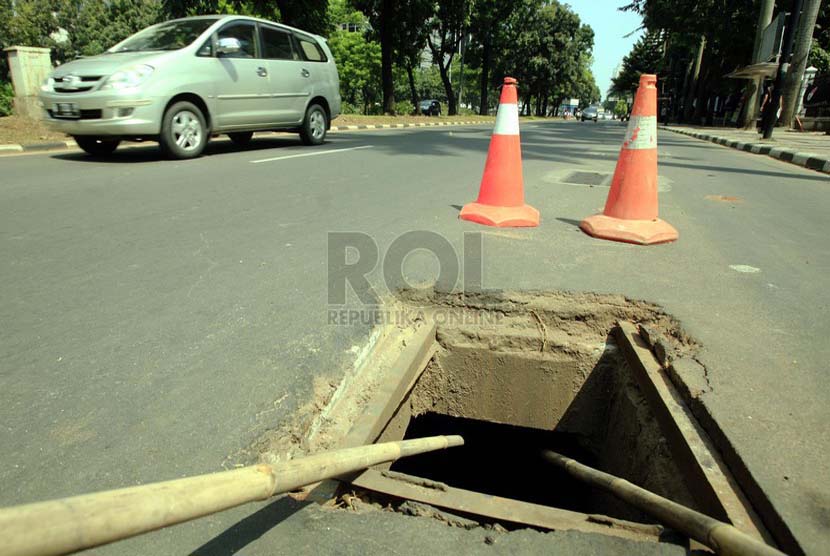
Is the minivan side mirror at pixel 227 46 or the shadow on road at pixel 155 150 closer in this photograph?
the minivan side mirror at pixel 227 46

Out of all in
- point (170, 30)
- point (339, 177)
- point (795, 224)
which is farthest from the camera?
point (170, 30)

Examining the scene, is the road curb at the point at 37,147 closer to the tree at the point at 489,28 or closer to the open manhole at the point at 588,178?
the open manhole at the point at 588,178

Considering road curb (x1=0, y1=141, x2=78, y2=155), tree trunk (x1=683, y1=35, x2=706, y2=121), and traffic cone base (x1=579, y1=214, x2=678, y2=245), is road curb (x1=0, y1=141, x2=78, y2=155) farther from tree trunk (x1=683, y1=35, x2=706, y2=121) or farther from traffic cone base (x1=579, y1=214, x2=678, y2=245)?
tree trunk (x1=683, y1=35, x2=706, y2=121)

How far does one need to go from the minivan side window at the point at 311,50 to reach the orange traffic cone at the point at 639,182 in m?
6.86

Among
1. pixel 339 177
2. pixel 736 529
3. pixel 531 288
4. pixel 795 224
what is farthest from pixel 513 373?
pixel 339 177

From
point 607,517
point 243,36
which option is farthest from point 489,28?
point 607,517

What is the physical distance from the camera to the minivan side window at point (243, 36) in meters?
7.85

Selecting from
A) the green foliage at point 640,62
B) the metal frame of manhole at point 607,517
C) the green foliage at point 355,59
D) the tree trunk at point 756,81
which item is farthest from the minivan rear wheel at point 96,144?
the green foliage at point 640,62

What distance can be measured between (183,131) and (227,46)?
1.33 m

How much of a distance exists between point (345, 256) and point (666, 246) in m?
2.38

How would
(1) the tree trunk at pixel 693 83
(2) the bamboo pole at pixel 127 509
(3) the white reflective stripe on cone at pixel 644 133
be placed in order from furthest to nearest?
(1) the tree trunk at pixel 693 83, (3) the white reflective stripe on cone at pixel 644 133, (2) the bamboo pole at pixel 127 509

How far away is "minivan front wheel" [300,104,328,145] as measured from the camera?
9711 millimetres

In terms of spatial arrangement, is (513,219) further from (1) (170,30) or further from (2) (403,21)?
(2) (403,21)

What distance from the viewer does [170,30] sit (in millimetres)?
7680
